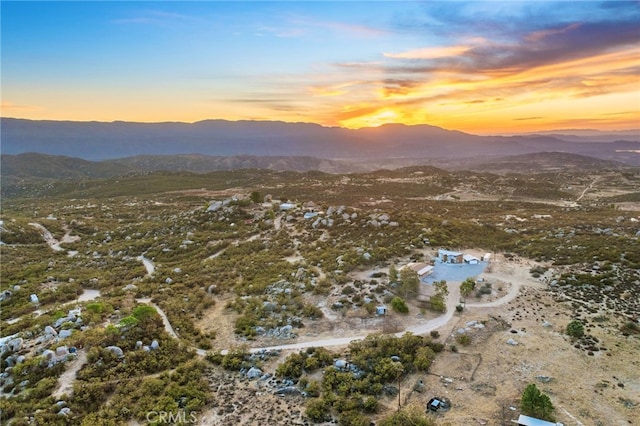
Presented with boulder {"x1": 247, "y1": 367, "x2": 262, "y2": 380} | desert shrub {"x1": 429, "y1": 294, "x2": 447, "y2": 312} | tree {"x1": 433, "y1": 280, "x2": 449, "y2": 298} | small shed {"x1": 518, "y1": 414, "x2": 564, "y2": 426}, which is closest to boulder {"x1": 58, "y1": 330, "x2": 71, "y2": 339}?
boulder {"x1": 247, "y1": 367, "x2": 262, "y2": 380}

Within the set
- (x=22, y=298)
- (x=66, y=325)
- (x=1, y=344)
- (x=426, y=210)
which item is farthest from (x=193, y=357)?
(x=426, y=210)

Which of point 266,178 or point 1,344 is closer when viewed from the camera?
point 1,344

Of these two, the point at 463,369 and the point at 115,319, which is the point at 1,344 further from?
the point at 463,369

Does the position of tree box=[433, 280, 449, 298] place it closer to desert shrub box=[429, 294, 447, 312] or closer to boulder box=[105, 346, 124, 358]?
desert shrub box=[429, 294, 447, 312]

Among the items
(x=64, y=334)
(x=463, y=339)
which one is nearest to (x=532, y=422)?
(x=463, y=339)

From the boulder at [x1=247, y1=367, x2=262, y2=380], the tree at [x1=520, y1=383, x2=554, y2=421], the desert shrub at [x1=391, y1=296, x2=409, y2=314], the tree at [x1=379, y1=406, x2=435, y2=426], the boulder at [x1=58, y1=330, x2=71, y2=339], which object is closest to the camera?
the tree at [x1=379, y1=406, x2=435, y2=426]

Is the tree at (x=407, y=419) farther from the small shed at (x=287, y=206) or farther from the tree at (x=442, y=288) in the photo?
the small shed at (x=287, y=206)
